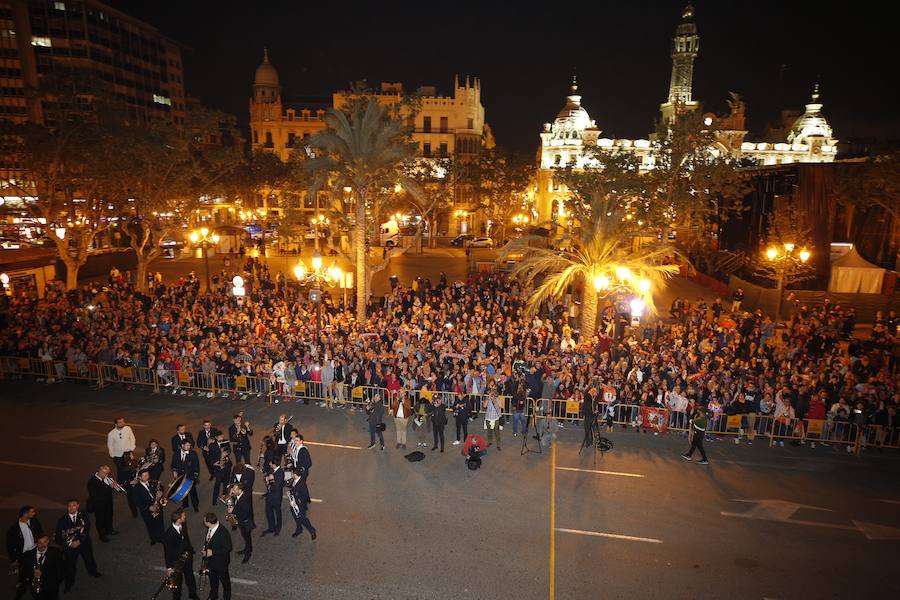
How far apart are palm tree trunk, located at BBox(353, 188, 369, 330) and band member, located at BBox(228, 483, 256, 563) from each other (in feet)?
42.6

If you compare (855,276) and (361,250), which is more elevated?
(361,250)

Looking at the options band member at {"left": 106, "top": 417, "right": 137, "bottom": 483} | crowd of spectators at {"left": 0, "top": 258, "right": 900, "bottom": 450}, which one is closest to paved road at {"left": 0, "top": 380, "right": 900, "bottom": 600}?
band member at {"left": 106, "top": 417, "right": 137, "bottom": 483}

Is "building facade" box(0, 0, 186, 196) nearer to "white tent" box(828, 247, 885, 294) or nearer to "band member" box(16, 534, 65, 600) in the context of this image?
"band member" box(16, 534, 65, 600)

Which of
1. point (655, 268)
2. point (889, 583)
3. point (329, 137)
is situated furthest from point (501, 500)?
point (329, 137)

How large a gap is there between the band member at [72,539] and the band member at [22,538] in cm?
29

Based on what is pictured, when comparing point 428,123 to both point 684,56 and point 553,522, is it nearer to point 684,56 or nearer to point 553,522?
point 684,56

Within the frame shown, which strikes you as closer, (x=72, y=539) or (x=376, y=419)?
(x=72, y=539)

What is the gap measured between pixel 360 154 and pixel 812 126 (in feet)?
260

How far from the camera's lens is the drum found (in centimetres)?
957

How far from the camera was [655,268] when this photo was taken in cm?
1875

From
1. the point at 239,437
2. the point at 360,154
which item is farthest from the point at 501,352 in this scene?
the point at 360,154

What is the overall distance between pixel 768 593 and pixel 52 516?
12.7 meters

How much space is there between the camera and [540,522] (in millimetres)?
9836

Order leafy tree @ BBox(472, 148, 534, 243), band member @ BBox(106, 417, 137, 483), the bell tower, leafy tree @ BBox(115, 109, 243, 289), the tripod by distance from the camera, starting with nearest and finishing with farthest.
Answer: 1. band member @ BBox(106, 417, 137, 483)
2. the tripod
3. leafy tree @ BBox(115, 109, 243, 289)
4. leafy tree @ BBox(472, 148, 534, 243)
5. the bell tower
